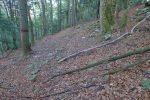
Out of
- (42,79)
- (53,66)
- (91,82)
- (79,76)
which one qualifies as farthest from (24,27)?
(91,82)

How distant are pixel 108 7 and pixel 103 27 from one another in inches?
44.9

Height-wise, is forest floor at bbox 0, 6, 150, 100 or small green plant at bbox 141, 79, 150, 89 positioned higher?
small green plant at bbox 141, 79, 150, 89

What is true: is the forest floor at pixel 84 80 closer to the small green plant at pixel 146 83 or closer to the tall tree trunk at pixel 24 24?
the small green plant at pixel 146 83

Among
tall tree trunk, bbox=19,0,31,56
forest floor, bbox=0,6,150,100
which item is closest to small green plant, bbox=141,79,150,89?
forest floor, bbox=0,6,150,100

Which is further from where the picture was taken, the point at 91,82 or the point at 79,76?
the point at 79,76

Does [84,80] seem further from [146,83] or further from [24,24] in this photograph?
[24,24]

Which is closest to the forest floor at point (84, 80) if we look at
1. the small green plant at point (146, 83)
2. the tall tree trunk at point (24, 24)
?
the small green plant at point (146, 83)

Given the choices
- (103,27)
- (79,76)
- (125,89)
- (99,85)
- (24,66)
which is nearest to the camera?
(125,89)

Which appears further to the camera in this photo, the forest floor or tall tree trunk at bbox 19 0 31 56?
tall tree trunk at bbox 19 0 31 56

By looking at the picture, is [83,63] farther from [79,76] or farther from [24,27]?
[24,27]

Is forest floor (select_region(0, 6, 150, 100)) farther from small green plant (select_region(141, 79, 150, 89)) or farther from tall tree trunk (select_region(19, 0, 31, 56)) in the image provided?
tall tree trunk (select_region(19, 0, 31, 56))

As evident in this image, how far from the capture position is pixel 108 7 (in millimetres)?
10680

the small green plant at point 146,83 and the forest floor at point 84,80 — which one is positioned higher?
the small green plant at point 146,83

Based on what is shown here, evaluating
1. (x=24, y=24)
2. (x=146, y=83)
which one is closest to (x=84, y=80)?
(x=146, y=83)
